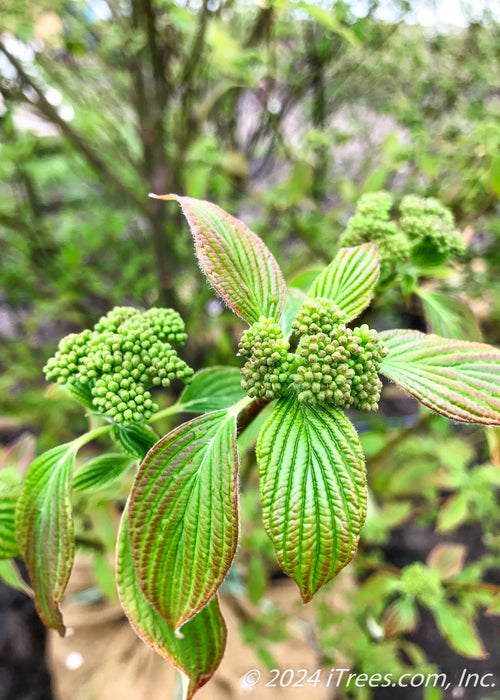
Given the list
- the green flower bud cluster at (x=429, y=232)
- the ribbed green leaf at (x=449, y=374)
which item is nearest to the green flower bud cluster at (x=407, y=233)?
the green flower bud cluster at (x=429, y=232)

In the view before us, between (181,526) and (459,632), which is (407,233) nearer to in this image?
(181,526)

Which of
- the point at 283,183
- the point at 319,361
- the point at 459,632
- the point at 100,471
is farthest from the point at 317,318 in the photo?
the point at 283,183

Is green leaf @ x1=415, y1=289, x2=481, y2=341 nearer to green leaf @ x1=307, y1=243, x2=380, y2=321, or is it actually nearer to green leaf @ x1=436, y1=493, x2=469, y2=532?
green leaf @ x1=307, y1=243, x2=380, y2=321

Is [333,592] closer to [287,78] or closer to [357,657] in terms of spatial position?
[357,657]

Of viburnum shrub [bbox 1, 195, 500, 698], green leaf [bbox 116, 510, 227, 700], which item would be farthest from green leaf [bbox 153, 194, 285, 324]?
green leaf [bbox 116, 510, 227, 700]

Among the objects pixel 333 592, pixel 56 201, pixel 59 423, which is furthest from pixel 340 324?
pixel 56 201

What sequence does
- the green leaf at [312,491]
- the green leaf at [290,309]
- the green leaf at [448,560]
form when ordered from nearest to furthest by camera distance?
the green leaf at [312,491] < the green leaf at [290,309] < the green leaf at [448,560]

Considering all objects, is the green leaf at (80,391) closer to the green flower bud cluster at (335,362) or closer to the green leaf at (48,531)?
the green leaf at (48,531)
